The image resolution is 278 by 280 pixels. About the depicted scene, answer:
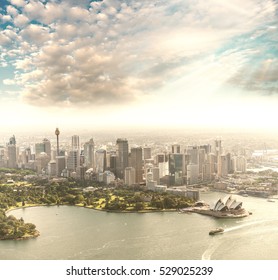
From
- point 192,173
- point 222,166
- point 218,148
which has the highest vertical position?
point 218,148

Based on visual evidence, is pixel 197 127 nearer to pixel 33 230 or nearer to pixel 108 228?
pixel 108 228

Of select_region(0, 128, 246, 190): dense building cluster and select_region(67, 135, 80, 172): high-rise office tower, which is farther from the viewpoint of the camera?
select_region(67, 135, 80, 172): high-rise office tower

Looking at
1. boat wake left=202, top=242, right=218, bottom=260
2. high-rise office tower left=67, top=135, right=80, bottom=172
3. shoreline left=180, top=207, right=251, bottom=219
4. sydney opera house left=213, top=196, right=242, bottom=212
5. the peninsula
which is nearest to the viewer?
boat wake left=202, top=242, right=218, bottom=260

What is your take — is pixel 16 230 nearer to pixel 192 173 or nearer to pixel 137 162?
pixel 137 162

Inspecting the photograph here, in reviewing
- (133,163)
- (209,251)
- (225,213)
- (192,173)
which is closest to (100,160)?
(133,163)

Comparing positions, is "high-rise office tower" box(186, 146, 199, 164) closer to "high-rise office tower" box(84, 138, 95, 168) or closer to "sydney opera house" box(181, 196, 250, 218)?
"high-rise office tower" box(84, 138, 95, 168)

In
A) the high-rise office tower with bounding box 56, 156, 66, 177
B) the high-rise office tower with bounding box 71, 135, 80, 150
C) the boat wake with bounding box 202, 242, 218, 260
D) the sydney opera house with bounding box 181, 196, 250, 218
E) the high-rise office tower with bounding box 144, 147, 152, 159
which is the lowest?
the boat wake with bounding box 202, 242, 218, 260

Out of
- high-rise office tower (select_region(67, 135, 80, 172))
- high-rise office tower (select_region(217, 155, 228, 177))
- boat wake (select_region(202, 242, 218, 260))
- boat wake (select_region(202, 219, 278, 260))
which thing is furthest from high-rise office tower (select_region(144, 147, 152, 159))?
boat wake (select_region(202, 242, 218, 260))
